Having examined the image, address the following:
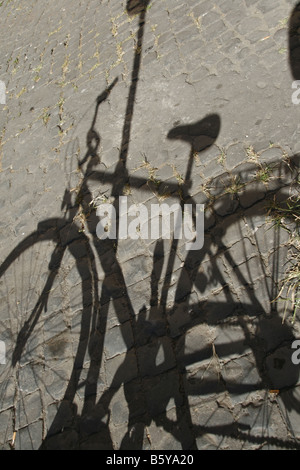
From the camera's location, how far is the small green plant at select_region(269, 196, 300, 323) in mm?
2586

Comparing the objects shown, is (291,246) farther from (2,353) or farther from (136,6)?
(136,6)

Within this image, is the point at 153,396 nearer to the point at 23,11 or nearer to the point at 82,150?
the point at 82,150

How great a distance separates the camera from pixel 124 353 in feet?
9.63

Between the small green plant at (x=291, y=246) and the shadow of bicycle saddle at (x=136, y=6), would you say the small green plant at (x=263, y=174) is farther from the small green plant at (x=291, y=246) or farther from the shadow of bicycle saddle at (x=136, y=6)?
the shadow of bicycle saddle at (x=136, y=6)

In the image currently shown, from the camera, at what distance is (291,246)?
9.09 feet

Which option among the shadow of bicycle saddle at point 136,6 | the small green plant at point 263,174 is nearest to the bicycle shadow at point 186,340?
the small green plant at point 263,174

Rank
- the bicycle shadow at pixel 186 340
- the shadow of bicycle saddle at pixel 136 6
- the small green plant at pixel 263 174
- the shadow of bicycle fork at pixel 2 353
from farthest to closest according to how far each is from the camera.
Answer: the shadow of bicycle saddle at pixel 136 6 → the shadow of bicycle fork at pixel 2 353 → the small green plant at pixel 263 174 → the bicycle shadow at pixel 186 340

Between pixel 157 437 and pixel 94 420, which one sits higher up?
pixel 94 420

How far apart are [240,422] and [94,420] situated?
3.75ft

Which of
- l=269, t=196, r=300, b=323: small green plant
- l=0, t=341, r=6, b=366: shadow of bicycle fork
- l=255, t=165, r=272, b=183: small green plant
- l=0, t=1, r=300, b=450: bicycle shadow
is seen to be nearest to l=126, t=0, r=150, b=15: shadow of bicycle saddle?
l=0, t=1, r=300, b=450: bicycle shadow

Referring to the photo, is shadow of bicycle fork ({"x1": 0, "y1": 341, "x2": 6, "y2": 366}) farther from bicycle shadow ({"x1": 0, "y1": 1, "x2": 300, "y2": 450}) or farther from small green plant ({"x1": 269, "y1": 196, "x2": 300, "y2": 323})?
small green plant ({"x1": 269, "y1": 196, "x2": 300, "y2": 323})

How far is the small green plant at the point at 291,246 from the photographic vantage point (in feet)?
8.48

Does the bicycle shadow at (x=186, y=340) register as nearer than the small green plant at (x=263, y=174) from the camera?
Yes

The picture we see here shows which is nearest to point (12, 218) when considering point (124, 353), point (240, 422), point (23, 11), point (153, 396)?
point (124, 353)
